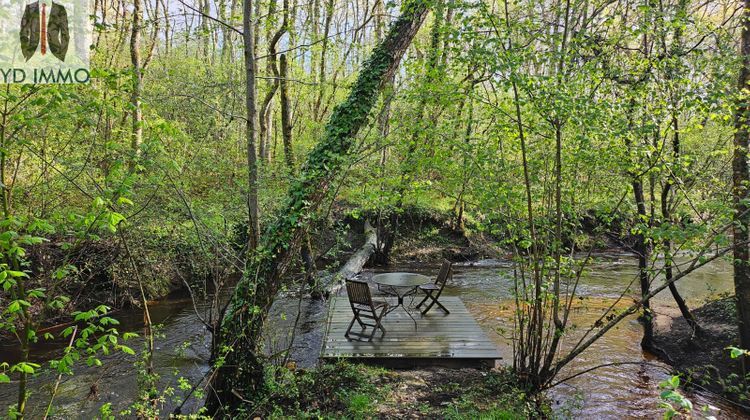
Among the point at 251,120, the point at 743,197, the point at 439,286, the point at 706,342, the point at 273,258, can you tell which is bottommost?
the point at 706,342

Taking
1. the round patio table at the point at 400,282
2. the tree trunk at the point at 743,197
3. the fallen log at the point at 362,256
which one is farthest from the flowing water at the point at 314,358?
the fallen log at the point at 362,256

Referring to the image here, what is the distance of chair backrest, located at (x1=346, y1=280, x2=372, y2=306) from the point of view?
6.27 m

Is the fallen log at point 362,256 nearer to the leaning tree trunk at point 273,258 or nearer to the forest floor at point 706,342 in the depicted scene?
the leaning tree trunk at point 273,258

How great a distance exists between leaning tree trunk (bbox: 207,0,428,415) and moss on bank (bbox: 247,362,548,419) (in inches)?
14.7

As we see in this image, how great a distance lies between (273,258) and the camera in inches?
211

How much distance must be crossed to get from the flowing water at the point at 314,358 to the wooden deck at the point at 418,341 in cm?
46

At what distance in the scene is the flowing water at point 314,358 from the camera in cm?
538

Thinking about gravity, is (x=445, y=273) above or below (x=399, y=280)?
above

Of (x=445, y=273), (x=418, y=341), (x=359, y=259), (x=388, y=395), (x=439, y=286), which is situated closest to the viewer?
(x=388, y=395)

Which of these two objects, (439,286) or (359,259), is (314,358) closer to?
(439,286)

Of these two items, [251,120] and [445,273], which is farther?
[445,273]

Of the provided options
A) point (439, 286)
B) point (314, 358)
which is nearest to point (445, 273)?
point (439, 286)

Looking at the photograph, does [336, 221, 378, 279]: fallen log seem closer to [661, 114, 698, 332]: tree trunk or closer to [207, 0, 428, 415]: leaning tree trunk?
[207, 0, 428, 415]: leaning tree trunk

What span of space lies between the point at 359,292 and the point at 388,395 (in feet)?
5.50
